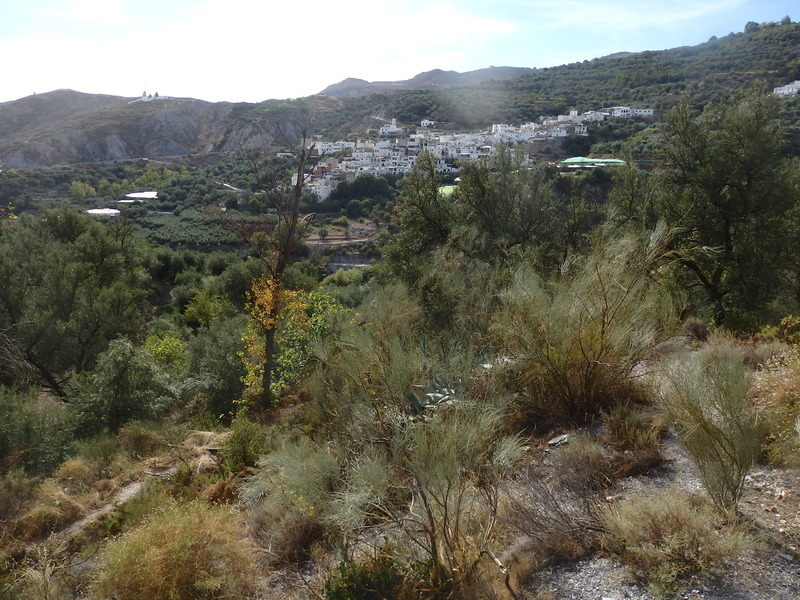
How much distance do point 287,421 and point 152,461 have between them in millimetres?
1840

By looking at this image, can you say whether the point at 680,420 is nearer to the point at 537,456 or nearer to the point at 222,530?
the point at 537,456

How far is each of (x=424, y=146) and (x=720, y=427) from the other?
6791 cm

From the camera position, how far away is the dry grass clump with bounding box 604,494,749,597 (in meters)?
2.69

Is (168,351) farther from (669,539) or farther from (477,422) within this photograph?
(669,539)

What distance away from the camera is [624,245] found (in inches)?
191

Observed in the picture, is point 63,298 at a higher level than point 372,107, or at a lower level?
lower

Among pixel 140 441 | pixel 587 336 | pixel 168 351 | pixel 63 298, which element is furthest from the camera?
pixel 63 298

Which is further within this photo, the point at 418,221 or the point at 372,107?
the point at 372,107

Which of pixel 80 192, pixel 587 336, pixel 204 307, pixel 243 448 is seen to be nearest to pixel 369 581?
pixel 587 336

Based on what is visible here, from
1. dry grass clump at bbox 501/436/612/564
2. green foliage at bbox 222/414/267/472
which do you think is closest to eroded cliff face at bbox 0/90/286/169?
green foliage at bbox 222/414/267/472

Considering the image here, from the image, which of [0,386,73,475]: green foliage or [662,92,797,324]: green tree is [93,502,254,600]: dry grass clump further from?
[662,92,797,324]: green tree

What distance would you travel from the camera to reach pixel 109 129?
74.4m

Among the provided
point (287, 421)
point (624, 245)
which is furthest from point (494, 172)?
point (287, 421)

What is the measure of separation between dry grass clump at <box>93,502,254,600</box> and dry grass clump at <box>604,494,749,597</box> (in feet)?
9.10
